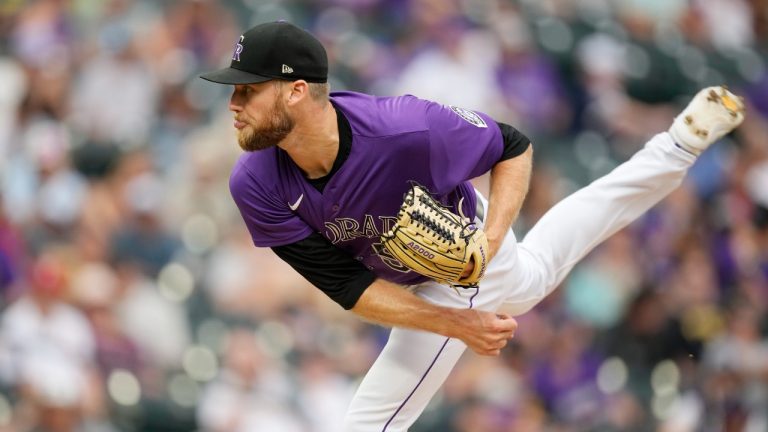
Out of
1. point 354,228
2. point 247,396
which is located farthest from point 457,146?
point 247,396

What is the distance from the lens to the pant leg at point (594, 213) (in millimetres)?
5801

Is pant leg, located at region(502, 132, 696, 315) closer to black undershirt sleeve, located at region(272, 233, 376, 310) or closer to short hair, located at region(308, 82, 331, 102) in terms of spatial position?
black undershirt sleeve, located at region(272, 233, 376, 310)

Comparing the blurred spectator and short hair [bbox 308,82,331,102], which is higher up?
short hair [bbox 308,82,331,102]

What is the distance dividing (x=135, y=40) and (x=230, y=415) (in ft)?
11.1

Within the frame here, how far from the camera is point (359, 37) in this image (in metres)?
10.4

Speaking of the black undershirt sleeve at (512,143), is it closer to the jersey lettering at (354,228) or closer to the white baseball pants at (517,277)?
the white baseball pants at (517,277)

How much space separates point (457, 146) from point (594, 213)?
0.92m

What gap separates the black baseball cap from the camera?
4.84m

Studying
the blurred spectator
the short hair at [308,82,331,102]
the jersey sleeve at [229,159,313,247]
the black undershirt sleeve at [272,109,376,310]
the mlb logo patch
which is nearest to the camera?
the short hair at [308,82,331,102]

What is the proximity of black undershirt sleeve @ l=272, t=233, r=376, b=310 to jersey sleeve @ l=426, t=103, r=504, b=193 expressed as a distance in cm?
45

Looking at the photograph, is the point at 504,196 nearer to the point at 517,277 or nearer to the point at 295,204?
the point at 517,277

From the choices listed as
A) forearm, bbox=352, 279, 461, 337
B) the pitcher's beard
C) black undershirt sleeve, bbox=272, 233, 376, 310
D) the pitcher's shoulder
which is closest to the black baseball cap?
the pitcher's beard

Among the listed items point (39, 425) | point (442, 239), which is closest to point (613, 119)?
point (39, 425)

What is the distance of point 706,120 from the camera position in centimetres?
577
